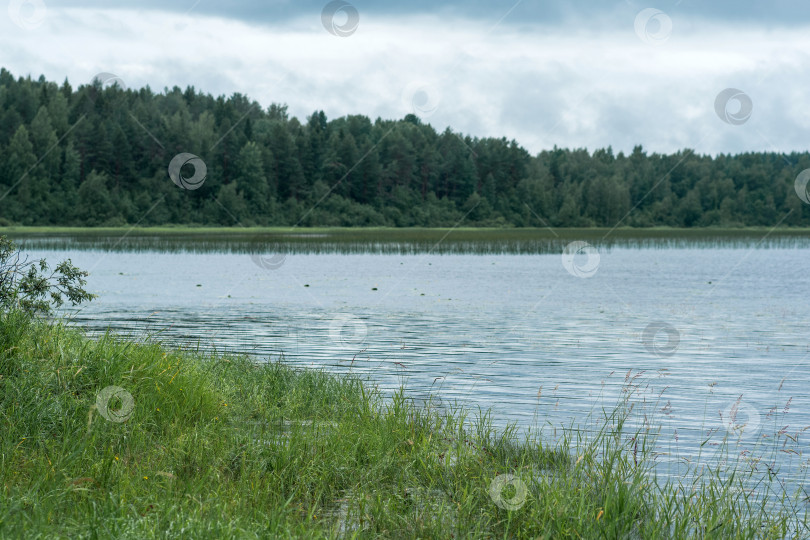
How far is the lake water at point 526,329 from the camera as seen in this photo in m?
15.5

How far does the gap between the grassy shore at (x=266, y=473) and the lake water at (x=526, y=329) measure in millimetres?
1987

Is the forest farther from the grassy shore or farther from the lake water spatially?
the grassy shore

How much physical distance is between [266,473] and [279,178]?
146 metres

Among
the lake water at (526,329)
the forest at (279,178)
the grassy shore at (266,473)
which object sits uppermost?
the forest at (279,178)

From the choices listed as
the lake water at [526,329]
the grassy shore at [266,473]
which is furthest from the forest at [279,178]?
the grassy shore at [266,473]

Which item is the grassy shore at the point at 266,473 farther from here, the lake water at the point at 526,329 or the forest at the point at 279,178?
the forest at the point at 279,178

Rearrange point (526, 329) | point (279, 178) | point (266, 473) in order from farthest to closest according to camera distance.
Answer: point (279, 178), point (526, 329), point (266, 473)

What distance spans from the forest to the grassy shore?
122 meters

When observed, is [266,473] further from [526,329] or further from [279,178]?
[279,178]

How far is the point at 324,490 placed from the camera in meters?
9.35

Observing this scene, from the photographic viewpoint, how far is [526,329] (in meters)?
27.4

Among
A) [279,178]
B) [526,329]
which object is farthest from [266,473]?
[279,178]

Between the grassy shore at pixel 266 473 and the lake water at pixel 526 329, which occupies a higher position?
the lake water at pixel 526 329

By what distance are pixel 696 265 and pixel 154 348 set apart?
186 ft
